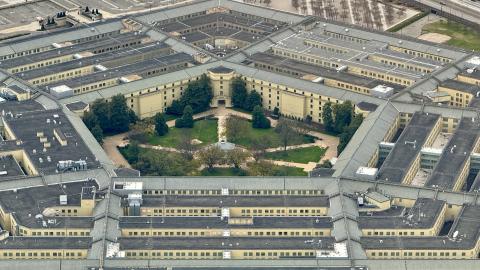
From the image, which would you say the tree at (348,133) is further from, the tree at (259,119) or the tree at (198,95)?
the tree at (198,95)

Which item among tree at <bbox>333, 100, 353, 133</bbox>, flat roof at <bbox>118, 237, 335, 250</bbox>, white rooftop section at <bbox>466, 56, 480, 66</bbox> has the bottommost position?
flat roof at <bbox>118, 237, 335, 250</bbox>

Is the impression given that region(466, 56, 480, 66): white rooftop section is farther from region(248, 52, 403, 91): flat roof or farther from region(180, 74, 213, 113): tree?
region(180, 74, 213, 113): tree

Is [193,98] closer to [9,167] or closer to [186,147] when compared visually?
[186,147]

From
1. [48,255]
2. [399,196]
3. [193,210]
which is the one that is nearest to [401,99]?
[399,196]

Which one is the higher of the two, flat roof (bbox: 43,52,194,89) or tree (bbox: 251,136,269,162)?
flat roof (bbox: 43,52,194,89)

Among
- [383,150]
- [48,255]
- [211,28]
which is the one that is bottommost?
[48,255]

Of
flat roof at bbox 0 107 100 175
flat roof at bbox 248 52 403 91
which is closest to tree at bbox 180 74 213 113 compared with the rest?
flat roof at bbox 248 52 403 91

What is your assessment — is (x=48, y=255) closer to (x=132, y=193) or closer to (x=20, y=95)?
(x=132, y=193)
